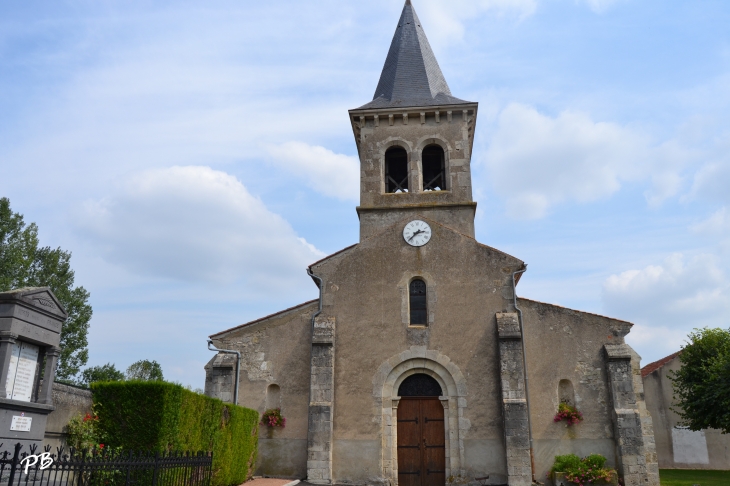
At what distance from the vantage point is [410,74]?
21484mm

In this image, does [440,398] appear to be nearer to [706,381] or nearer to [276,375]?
[276,375]

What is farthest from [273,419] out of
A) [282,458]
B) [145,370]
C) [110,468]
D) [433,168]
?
[145,370]

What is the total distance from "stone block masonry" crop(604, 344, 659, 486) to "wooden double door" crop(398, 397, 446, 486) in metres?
4.50

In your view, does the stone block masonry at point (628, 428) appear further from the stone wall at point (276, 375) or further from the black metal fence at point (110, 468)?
the black metal fence at point (110, 468)

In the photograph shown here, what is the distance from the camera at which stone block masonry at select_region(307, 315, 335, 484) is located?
49.5 ft

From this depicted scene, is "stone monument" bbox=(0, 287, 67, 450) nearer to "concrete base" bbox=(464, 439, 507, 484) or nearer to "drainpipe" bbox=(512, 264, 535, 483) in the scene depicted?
"concrete base" bbox=(464, 439, 507, 484)

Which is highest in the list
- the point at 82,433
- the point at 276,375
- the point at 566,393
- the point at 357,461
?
the point at 276,375

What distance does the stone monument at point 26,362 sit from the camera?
28.8 feet

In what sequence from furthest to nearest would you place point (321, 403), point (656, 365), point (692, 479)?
point (656, 365) → point (692, 479) → point (321, 403)

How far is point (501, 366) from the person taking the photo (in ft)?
50.4

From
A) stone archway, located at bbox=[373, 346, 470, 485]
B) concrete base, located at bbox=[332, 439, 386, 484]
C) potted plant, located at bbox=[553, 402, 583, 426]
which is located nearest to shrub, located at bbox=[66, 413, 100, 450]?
concrete base, located at bbox=[332, 439, 386, 484]

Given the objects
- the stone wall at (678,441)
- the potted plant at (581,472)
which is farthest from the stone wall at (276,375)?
the stone wall at (678,441)

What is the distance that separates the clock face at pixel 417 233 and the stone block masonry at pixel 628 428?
6.01 meters

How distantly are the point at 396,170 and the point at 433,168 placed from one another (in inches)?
54.4
